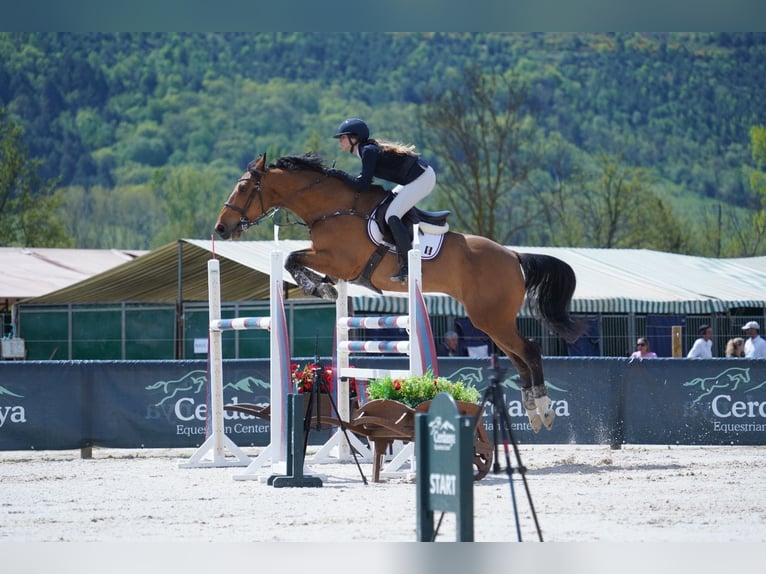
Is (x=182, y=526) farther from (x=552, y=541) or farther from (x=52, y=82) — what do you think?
(x=52, y=82)

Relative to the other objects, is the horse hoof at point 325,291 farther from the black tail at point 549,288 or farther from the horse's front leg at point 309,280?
the black tail at point 549,288

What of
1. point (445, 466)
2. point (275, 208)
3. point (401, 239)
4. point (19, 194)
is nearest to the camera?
point (445, 466)

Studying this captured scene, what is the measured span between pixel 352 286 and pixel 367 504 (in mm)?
13263

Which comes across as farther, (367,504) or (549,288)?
(549,288)

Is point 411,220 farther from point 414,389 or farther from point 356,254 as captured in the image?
point 414,389

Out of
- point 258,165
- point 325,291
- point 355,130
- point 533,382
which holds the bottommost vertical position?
point 533,382

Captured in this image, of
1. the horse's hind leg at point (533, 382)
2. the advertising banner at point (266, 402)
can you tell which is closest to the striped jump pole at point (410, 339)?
the horse's hind leg at point (533, 382)

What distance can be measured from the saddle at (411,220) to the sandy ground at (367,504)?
2216mm

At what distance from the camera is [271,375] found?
32.4ft

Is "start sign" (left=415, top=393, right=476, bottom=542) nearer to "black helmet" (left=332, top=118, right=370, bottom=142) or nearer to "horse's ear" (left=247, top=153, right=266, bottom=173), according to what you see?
"black helmet" (left=332, top=118, right=370, bottom=142)

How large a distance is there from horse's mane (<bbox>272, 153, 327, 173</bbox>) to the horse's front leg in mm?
840

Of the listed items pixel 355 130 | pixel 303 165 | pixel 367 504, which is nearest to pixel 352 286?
pixel 303 165

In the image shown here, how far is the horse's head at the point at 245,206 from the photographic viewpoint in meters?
10.6
